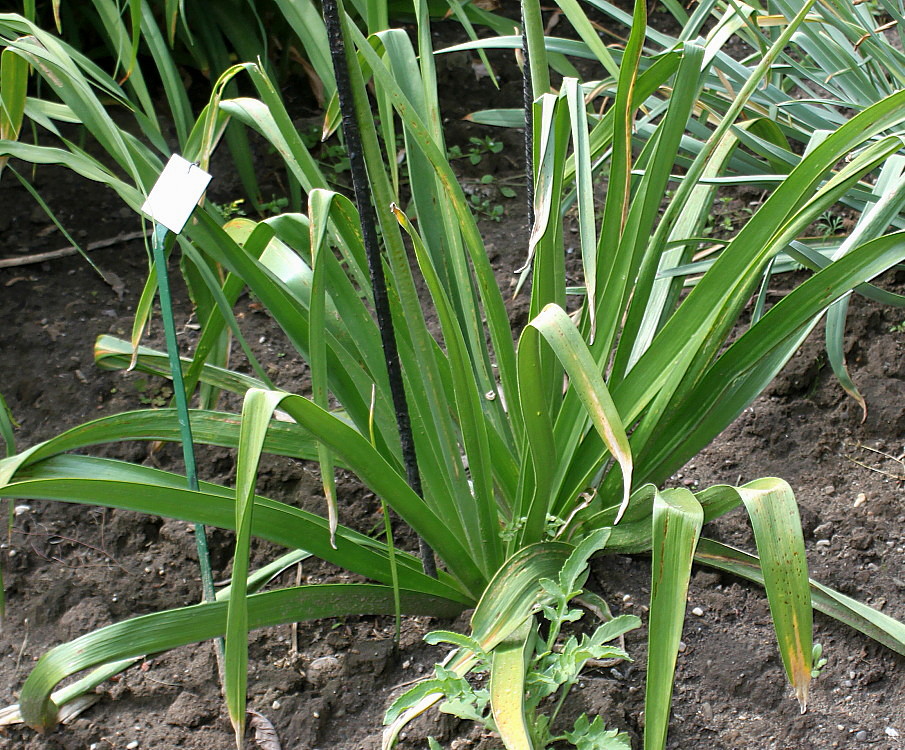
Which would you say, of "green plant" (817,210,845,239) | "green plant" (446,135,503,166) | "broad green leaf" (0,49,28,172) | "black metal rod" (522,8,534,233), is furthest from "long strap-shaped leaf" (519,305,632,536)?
"green plant" (446,135,503,166)

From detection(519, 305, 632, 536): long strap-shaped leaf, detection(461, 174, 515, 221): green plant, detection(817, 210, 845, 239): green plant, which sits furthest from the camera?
detection(461, 174, 515, 221): green plant

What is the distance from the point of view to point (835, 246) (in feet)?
5.08

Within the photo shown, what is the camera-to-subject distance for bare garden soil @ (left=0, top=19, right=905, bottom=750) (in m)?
1.04

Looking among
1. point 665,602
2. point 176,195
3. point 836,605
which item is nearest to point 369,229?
point 176,195

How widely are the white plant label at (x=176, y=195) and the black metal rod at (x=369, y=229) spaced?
5.7 inches

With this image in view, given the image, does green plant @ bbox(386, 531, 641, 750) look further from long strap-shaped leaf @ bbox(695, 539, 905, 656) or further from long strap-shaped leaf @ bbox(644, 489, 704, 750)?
long strap-shaped leaf @ bbox(695, 539, 905, 656)

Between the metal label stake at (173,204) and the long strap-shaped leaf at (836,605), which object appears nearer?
the metal label stake at (173,204)

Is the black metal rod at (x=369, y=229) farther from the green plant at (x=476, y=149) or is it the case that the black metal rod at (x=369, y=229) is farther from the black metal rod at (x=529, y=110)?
the green plant at (x=476, y=149)

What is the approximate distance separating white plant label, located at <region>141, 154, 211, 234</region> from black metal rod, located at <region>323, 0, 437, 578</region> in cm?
14

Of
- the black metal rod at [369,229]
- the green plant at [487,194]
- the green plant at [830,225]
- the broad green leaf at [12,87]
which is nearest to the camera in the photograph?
the black metal rod at [369,229]

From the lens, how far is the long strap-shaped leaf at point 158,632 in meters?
0.91

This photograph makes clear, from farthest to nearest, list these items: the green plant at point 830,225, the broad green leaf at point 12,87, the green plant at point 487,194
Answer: the green plant at point 487,194 < the green plant at point 830,225 < the broad green leaf at point 12,87

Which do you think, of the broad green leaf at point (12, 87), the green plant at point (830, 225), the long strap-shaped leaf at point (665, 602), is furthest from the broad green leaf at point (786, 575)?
the green plant at point (830, 225)

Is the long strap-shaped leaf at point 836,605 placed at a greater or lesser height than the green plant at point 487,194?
lesser
